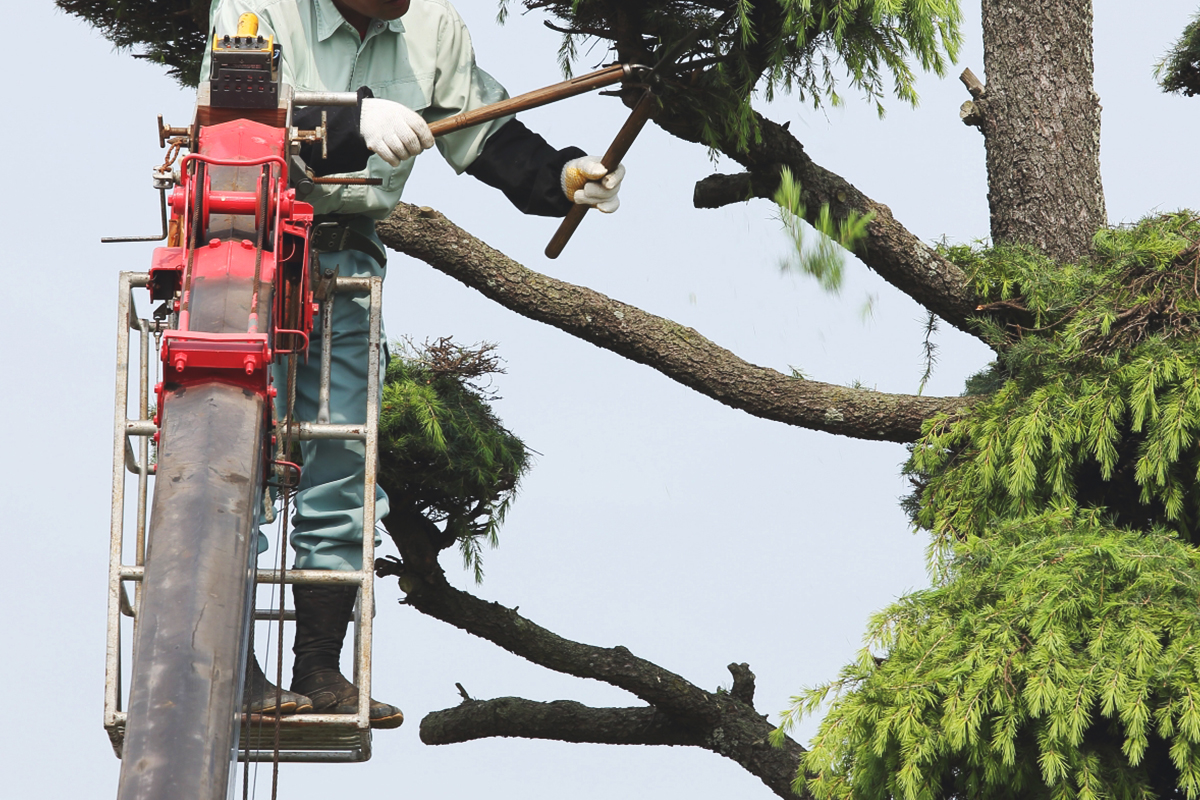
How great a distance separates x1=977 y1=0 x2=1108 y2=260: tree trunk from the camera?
24.5 ft

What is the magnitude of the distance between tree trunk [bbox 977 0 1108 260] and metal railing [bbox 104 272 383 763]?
389 cm

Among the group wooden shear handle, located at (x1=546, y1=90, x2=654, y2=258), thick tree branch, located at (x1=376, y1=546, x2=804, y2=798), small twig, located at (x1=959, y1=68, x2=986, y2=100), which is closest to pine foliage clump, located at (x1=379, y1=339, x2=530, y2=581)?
thick tree branch, located at (x1=376, y1=546, x2=804, y2=798)

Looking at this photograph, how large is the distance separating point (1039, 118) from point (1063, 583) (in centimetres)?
311

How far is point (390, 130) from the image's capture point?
4699 mm

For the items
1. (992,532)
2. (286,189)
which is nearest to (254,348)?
(286,189)

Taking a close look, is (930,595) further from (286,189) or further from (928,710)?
(286,189)

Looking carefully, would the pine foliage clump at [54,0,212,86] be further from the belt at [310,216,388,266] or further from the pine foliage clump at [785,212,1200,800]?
the pine foliage clump at [785,212,1200,800]

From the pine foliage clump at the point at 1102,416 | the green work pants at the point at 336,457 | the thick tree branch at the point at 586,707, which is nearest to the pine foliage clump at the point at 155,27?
the thick tree branch at the point at 586,707

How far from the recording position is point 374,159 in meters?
5.04

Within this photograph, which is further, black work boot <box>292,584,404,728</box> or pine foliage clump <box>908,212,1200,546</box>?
pine foliage clump <box>908,212,1200,546</box>

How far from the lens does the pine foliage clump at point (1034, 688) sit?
4875 mm

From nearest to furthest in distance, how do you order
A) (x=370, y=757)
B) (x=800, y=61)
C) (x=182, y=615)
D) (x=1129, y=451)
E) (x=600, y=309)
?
(x=182, y=615) → (x=370, y=757) → (x=1129, y=451) → (x=800, y=61) → (x=600, y=309)

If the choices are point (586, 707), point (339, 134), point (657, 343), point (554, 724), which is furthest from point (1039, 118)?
point (339, 134)

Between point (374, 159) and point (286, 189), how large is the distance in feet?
3.64
